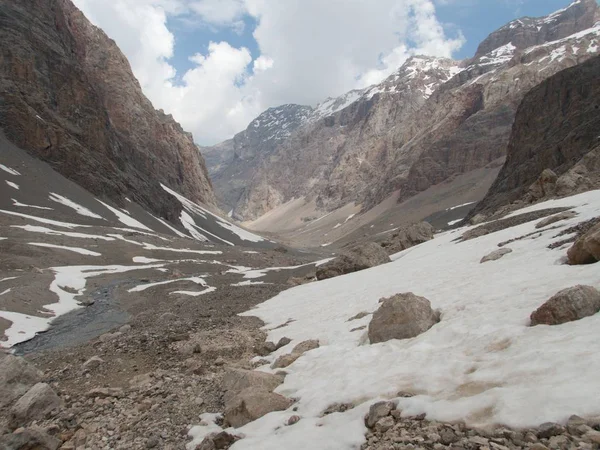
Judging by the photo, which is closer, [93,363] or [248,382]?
[248,382]

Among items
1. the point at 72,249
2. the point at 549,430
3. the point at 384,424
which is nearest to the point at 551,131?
the point at 72,249

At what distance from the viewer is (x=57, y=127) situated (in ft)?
298

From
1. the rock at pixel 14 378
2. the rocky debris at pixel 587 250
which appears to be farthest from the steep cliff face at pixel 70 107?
the rocky debris at pixel 587 250

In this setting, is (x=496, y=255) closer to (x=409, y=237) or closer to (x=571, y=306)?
(x=571, y=306)

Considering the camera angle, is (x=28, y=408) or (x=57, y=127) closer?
(x=28, y=408)

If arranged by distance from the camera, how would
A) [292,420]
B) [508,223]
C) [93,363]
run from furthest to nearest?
1. [508,223]
2. [93,363]
3. [292,420]

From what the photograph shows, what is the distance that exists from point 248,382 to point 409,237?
123 ft

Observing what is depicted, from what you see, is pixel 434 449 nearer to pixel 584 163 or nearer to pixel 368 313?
pixel 368 313

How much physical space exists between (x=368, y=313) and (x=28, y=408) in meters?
9.22

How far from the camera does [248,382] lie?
9.09 metres

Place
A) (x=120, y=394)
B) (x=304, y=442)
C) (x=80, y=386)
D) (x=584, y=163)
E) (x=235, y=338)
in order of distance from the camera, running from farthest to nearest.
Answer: (x=584, y=163), (x=235, y=338), (x=80, y=386), (x=120, y=394), (x=304, y=442)

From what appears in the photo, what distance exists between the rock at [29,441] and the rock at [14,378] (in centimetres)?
314

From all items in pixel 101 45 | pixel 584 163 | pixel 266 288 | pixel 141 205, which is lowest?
pixel 266 288

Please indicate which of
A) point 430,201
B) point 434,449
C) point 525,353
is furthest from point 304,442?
point 430,201
